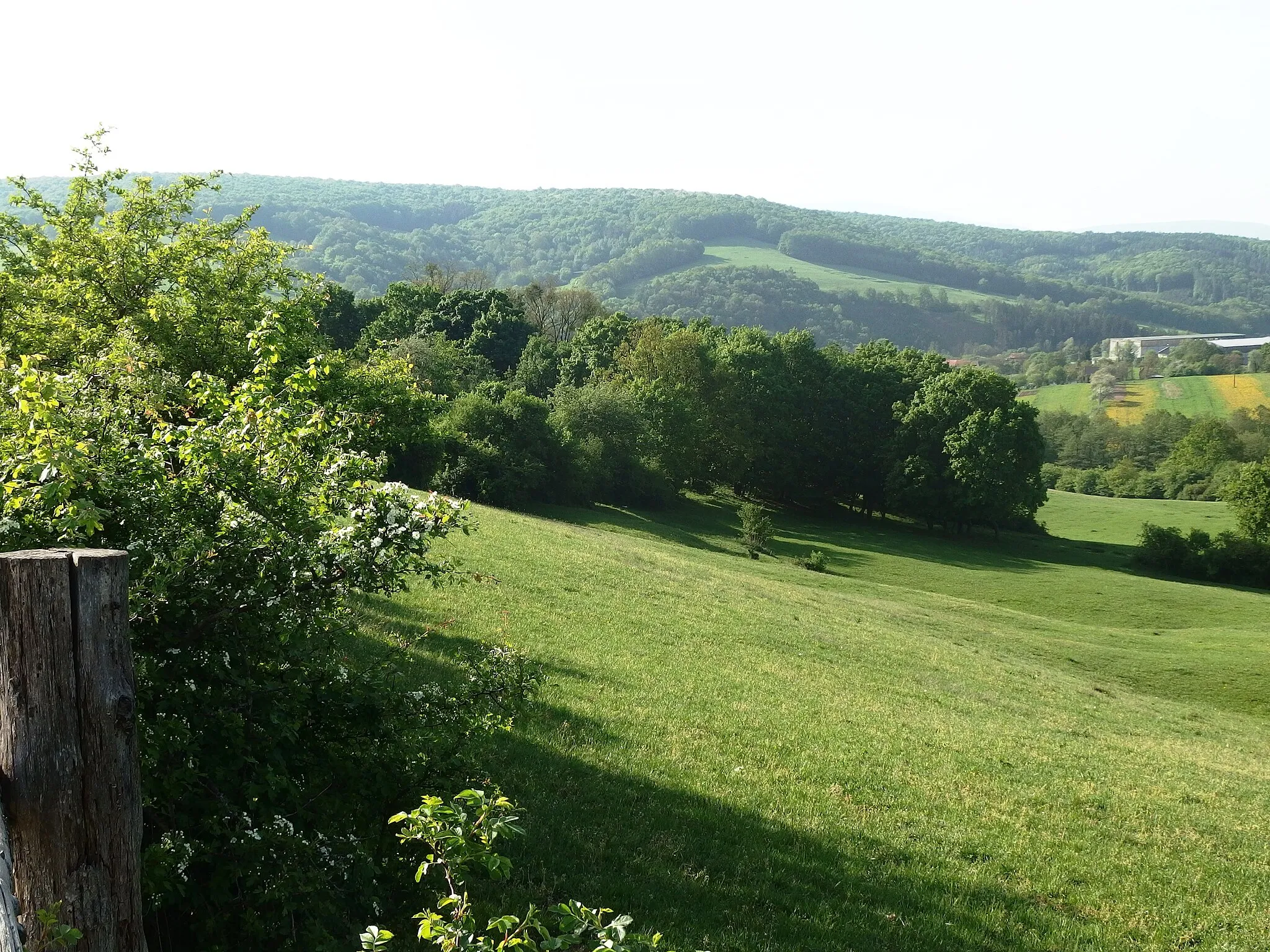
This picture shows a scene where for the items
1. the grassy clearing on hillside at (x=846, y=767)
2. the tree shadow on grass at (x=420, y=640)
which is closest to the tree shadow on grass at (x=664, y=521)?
the grassy clearing on hillside at (x=846, y=767)

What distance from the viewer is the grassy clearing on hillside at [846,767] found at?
9523mm

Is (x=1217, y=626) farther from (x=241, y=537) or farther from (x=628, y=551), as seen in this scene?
(x=241, y=537)

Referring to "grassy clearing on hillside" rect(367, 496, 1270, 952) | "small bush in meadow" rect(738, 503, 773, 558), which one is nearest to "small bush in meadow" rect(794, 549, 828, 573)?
"small bush in meadow" rect(738, 503, 773, 558)

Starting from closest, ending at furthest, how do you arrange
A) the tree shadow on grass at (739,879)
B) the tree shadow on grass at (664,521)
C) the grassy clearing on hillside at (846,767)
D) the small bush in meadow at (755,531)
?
the tree shadow on grass at (739,879) → the grassy clearing on hillside at (846,767) → the small bush in meadow at (755,531) → the tree shadow on grass at (664,521)

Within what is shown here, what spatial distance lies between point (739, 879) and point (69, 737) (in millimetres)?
7301

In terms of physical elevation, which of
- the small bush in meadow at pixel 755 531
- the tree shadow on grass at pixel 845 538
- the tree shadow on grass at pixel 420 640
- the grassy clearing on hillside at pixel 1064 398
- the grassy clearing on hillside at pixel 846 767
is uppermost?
the grassy clearing on hillside at pixel 1064 398

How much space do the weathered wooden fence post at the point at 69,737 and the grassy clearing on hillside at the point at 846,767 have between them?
4.77 m

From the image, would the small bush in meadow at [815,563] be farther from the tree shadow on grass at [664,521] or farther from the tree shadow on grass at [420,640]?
the tree shadow on grass at [420,640]

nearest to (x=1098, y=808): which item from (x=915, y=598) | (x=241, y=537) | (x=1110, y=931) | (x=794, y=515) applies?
(x=1110, y=931)

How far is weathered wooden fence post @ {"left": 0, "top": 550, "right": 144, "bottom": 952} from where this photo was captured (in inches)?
148

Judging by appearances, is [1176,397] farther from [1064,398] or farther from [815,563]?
[815,563]

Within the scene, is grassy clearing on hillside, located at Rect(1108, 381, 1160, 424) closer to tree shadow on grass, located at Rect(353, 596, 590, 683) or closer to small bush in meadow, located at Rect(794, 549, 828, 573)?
small bush in meadow, located at Rect(794, 549, 828, 573)

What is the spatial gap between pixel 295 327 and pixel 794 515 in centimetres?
6558

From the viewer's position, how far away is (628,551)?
40094 millimetres
